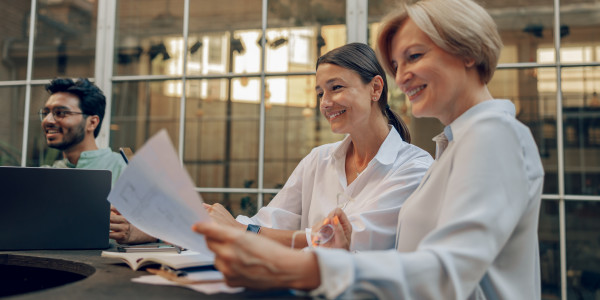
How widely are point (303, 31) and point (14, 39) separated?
348 cm

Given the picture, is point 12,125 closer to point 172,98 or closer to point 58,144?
point 58,144

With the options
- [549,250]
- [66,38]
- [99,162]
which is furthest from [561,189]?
[66,38]

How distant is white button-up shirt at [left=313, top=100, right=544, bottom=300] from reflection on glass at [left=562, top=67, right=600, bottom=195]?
16.8 feet

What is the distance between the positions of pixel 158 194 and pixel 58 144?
Result: 1929 mm

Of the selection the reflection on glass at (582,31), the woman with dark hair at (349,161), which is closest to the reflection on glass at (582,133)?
the reflection on glass at (582,31)

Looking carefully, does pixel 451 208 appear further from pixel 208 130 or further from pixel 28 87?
pixel 208 130

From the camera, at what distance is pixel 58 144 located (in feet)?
8.22

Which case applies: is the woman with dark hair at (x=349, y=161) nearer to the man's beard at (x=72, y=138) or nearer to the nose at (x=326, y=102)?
the nose at (x=326, y=102)

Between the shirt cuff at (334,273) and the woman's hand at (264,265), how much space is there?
0.6 inches

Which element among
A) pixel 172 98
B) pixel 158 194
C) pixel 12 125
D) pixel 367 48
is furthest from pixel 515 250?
pixel 172 98

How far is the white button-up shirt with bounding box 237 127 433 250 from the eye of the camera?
143 centimetres

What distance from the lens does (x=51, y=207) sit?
1.48 meters

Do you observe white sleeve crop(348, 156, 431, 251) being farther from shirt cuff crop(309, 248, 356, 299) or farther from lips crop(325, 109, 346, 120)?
shirt cuff crop(309, 248, 356, 299)

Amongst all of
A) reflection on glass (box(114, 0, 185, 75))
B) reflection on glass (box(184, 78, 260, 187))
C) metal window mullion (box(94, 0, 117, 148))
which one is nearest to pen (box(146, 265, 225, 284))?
metal window mullion (box(94, 0, 117, 148))
